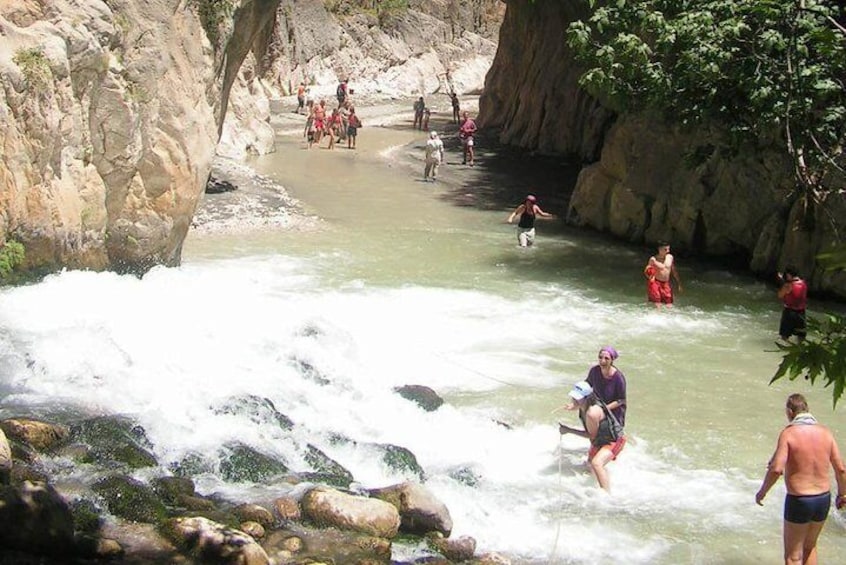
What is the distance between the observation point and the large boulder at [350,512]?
7801mm

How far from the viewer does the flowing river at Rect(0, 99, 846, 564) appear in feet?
28.9

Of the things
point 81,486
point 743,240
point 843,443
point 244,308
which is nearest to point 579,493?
point 843,443

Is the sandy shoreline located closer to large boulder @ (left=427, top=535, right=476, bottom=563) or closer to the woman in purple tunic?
the woman in purple tunic

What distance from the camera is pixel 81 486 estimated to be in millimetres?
7586

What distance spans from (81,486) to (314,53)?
42.7m

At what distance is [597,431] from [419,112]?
3176cm

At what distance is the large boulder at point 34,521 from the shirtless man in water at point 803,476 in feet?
15.5

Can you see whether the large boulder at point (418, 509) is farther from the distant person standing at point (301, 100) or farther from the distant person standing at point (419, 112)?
the distant person standing at point (301, 100)

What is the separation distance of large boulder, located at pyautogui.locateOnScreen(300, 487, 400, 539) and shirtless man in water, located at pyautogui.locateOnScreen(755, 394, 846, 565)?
2727mm

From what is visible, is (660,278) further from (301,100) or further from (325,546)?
(301,100)

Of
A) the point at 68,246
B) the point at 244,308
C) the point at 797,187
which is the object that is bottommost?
the point at 244,308

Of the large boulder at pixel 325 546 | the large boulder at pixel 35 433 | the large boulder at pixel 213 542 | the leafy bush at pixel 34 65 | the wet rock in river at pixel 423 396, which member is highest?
the leafy bush at pixel 34 65

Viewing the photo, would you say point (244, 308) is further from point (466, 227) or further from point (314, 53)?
point (314, 53)

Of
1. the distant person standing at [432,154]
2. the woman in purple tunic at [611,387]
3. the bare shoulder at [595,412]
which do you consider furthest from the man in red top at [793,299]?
the distant person standing at [432,154]
